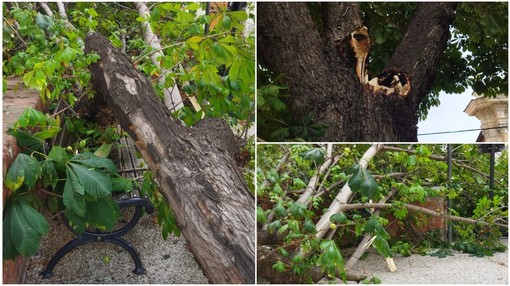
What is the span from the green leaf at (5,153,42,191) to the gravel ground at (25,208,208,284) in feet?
1.61

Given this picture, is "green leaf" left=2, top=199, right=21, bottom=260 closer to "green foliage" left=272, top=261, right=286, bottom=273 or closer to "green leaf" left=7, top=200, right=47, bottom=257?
"green leaf" left=7, top=200, right=47, bottom=257

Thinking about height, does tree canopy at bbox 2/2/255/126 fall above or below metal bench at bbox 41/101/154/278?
above

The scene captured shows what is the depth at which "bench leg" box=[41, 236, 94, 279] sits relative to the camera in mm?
1902

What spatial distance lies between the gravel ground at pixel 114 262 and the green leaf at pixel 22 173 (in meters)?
0.49

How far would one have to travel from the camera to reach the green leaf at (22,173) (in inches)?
59.4

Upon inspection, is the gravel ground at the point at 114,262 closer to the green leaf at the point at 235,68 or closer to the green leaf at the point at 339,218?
the green leaf at the point at 339,218

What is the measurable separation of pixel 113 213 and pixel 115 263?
0.43m

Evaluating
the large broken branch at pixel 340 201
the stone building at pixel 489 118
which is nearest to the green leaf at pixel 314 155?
the large broken branch at pixel 340 201

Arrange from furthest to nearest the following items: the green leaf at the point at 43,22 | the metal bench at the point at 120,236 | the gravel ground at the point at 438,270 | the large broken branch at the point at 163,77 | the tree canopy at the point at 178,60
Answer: the large broken branch at the point at 163,77, the green leaf at the point at 43,22, the metal bench at the point at 120,236, the tree canopy at the point at 178,60, the gravel ground at the point at 438,270

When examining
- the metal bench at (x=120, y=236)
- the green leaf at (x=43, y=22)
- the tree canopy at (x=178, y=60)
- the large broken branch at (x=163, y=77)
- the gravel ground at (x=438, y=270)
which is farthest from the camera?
the large broken branch at (x=163, y=77)

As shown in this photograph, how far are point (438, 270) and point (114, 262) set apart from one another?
1141mm

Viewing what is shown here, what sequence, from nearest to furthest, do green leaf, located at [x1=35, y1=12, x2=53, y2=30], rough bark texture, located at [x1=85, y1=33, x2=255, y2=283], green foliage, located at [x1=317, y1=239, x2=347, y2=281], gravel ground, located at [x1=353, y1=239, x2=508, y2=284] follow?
rough bark texture, located at [x1=85, y1=33, x2=255, y2=283] → green foliage, located at [x1=317, y1=239, x2=347, y2=281] → gravel ground, located at [x1=353, y1=239, x2=508, y2=284] → green leaf, located at [x1=35, y1=12, x2=53, y2=30]

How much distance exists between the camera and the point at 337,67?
1.93 m

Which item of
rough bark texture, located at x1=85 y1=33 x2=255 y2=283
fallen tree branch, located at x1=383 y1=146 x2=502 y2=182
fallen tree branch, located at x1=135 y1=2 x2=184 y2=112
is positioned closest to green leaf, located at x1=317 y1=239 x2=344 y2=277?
rough bark texture, located at x1=85 y1=33 x2=255 y2=283
